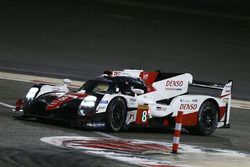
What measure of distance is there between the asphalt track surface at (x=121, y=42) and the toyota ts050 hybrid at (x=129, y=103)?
561 mm

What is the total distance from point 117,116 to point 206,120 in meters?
2.67

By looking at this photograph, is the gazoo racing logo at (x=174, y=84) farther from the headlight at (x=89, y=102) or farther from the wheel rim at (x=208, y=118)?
the headlight at (x=89, y=102)

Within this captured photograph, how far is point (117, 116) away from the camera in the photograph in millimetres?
11969

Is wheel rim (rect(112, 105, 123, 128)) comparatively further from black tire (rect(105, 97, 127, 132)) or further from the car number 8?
the car number 8

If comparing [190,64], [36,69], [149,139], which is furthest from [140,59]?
[149,139]

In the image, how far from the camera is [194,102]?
44.1 ft

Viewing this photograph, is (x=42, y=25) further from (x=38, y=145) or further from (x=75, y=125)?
(x=38, y=145)

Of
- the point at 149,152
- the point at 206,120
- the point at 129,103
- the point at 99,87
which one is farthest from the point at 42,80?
the point at 149,152

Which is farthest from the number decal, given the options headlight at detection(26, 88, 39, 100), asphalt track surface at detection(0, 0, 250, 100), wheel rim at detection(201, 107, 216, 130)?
asphalt track surface at detection(0, 0, 250, 100)

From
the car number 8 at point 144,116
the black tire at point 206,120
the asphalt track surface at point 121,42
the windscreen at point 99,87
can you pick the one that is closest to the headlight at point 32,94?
the windscreen at point 99,87

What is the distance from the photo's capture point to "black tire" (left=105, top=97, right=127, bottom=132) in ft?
38.4

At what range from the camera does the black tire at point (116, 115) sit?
11695 millimetres

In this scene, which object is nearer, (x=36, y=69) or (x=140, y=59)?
(x=36, y=69)

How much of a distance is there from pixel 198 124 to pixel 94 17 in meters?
16.2
